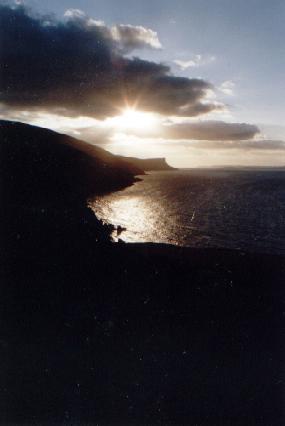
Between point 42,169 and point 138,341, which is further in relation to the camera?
point 42,169

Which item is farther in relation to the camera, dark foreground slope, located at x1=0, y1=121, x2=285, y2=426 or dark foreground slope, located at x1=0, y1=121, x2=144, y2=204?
dark foreground slope, located at x1=0, y1=121, x2=144, y2=204

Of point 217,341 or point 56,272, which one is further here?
point 56,272

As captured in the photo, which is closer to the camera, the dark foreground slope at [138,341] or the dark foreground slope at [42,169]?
the dark foreground slope at [138,341]

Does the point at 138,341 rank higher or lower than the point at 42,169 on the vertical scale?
lower

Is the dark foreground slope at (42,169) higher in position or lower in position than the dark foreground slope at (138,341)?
higher

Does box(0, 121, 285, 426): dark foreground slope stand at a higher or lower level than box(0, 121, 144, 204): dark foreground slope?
lower

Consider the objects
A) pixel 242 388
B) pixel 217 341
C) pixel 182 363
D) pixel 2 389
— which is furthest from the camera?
pixel 217 341

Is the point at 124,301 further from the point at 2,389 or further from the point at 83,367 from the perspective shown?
the point at 2,389

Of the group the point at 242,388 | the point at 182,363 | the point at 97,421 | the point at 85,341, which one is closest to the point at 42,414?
the point at 97,421
